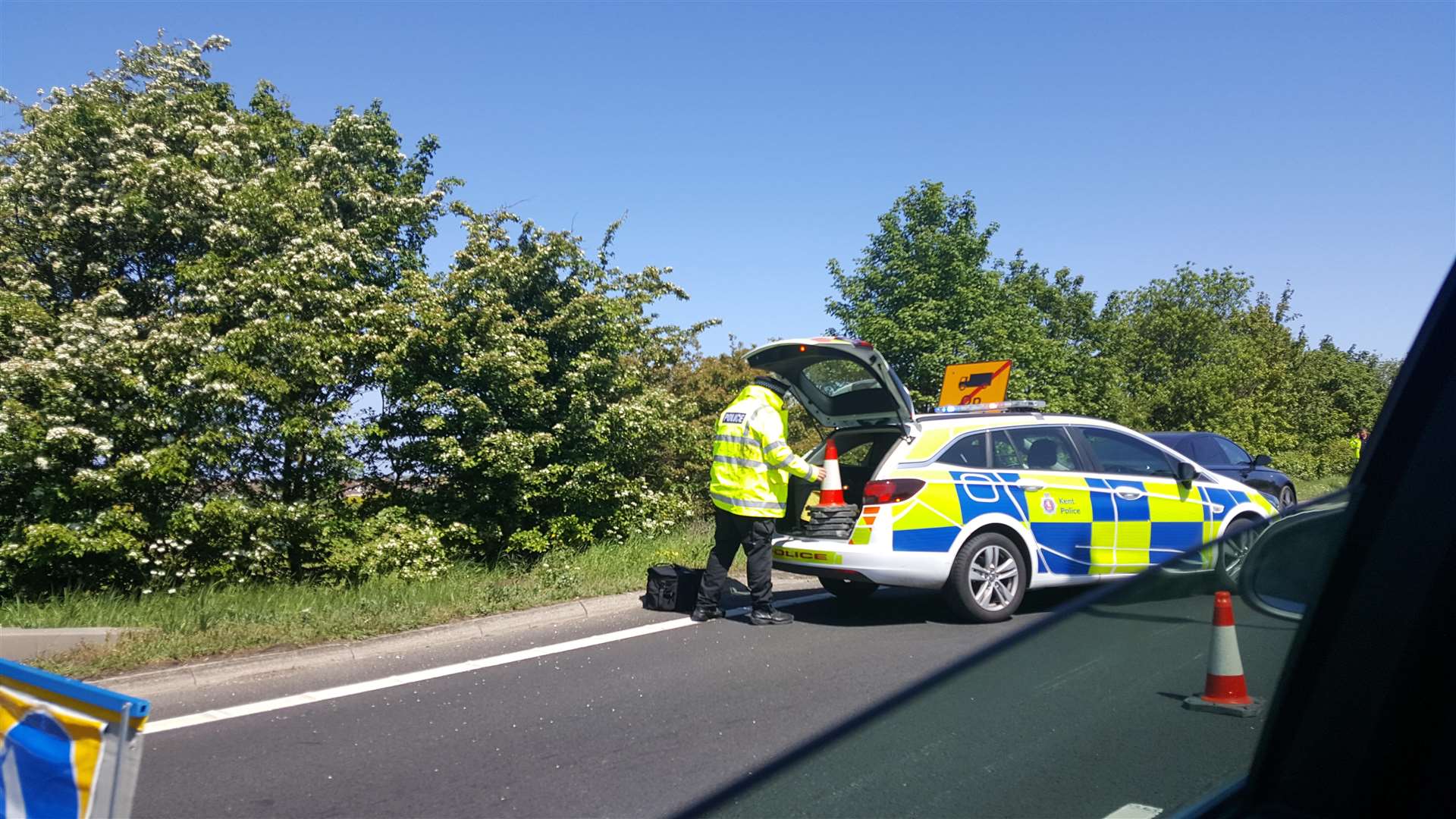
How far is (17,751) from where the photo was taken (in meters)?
2.51

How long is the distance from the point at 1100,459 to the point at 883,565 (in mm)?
2226

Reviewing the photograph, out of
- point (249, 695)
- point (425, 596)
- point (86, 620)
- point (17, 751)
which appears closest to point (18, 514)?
point (86, 620)

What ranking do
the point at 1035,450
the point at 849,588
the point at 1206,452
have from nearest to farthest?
the point at 1035,450 → the point at 849,588 → the point at 1206,452

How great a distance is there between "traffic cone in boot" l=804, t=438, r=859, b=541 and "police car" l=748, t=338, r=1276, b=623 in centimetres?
6

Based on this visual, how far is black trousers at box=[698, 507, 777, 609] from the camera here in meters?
7.69

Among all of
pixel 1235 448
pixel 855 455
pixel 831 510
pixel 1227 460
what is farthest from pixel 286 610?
pixel 1235 448

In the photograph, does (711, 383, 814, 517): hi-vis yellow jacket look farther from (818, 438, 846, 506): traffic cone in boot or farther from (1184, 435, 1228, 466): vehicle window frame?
(1184, 435, 1228, 466): vehicle window frame

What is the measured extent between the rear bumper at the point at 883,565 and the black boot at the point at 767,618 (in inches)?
22.8

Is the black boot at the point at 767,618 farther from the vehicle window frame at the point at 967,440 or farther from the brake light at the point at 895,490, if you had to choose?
the vehicle window frame at the point at 967,440

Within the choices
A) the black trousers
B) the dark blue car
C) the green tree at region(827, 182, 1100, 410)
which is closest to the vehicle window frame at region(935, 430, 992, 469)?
the black trousers

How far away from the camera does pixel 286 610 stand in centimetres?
772

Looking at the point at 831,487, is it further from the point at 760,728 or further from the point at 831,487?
the point at 760,728

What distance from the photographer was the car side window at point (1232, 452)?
47.1 feet

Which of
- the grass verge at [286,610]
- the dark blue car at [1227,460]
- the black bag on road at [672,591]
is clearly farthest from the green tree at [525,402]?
the dark blue car at [1227,460]
